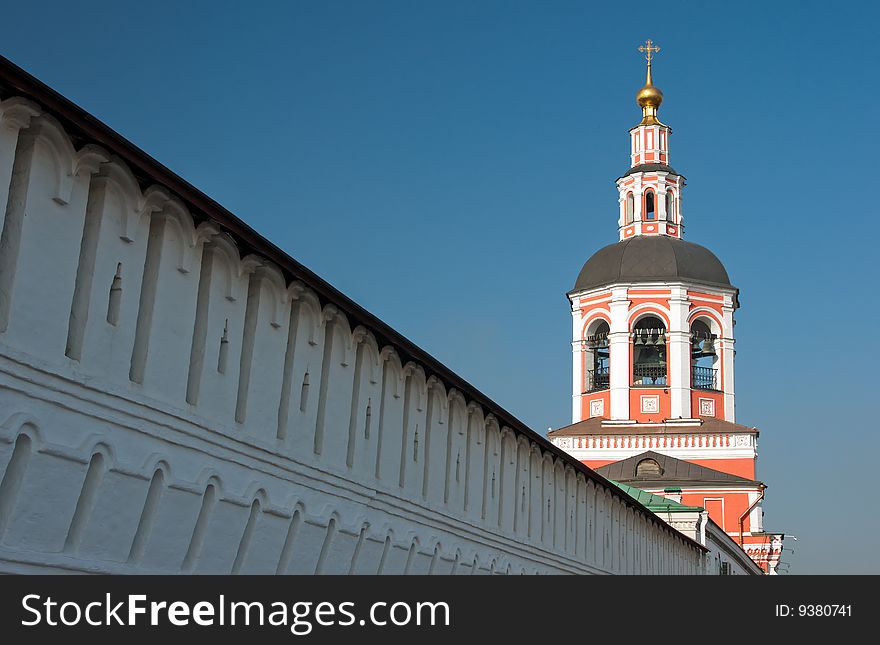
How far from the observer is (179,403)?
8570mm

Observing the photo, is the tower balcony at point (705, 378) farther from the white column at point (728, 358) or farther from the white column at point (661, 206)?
the white column at point (661, 206)

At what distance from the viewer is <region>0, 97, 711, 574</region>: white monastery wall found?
7.26 meters

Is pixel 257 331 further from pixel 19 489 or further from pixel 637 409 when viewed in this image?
pixel 637 409

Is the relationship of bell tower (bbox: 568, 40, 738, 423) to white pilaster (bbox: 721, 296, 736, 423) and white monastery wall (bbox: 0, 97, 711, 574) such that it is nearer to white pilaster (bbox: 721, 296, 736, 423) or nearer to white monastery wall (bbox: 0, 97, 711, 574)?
white pilaster (bbox: 721, 296, 736, 423)

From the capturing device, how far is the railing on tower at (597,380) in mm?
45656

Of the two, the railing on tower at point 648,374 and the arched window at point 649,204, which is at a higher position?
the arched window at point 649,204

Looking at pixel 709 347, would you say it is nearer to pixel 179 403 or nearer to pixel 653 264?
pixel 653 264

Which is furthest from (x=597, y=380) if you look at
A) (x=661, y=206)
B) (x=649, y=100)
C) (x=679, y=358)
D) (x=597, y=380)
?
(x=649, y=100)

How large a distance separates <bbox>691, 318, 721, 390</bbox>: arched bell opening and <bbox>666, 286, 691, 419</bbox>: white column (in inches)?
25.5

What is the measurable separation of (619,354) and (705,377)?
3.06m

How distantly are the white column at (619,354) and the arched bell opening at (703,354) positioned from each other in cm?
227

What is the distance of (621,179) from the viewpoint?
162 ft

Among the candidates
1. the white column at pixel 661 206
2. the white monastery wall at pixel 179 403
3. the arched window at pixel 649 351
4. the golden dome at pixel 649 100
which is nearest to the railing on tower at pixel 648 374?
the arched window at pixel 649 351
